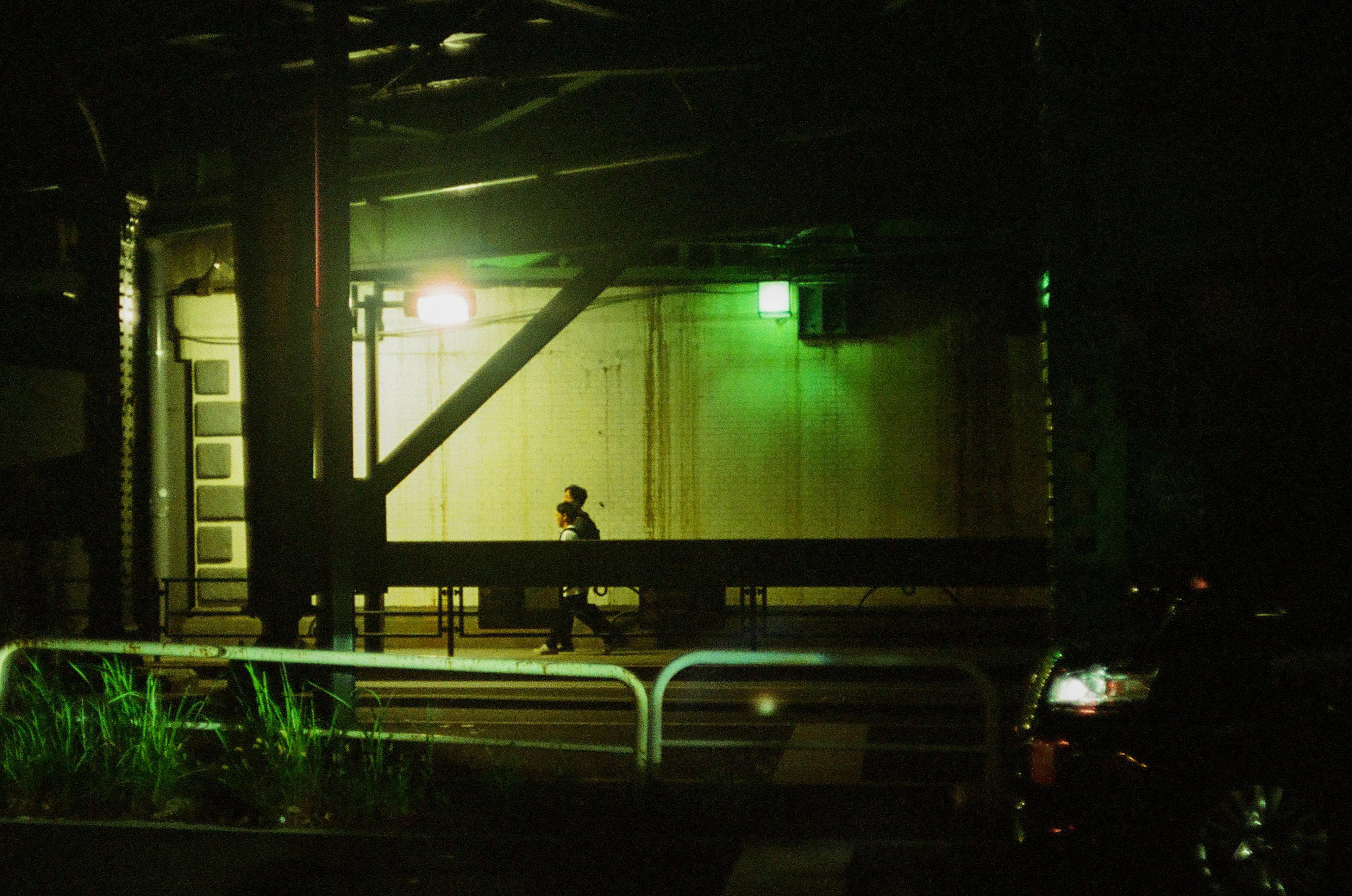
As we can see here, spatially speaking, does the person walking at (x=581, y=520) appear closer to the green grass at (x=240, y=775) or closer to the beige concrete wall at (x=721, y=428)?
the beige concrete wall at (x=721, y=428)

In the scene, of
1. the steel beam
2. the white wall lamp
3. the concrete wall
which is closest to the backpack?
the steel beam

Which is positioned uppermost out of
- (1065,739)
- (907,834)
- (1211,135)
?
(1211,135)

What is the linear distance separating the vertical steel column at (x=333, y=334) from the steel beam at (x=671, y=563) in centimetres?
410

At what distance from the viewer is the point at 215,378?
17.2 m

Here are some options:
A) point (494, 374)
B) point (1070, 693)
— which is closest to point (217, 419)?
point (494, 374)

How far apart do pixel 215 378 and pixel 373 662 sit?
38.9ft

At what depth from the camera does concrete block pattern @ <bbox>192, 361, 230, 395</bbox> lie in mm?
17156

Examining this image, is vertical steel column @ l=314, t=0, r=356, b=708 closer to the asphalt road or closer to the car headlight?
the asphalt road

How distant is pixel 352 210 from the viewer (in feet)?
47.3

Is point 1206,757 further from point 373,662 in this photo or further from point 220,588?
point 220,588

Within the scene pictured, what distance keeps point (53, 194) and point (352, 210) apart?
341cm

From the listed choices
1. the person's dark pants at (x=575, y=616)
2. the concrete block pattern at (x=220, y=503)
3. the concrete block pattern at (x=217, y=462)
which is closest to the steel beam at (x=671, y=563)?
the person's dark pants at (x=575, y=616)

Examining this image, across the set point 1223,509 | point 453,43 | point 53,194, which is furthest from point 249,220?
point 1223,509

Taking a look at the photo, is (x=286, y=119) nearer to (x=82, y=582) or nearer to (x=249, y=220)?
(x=249, y=220)
